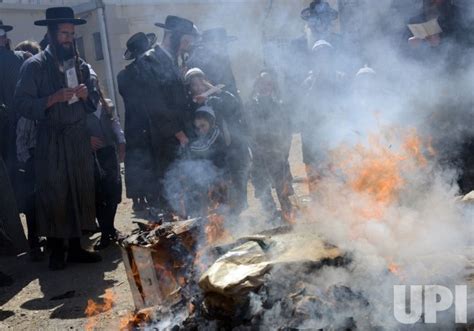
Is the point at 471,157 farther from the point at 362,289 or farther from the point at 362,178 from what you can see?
the point at 362,289

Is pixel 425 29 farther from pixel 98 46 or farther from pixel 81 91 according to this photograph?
pixel 98 46

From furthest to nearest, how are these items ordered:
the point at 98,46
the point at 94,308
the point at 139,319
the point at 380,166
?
the point at 98,46
the point at 380,166
the point at 94,308
the point at 139,319

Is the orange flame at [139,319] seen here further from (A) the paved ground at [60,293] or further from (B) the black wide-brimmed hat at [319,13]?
(B) the black wide-brimmed hat at [319,13]

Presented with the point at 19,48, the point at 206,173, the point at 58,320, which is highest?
the point at 19,48

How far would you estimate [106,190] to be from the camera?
619 centimetres

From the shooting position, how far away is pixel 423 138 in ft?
18.1

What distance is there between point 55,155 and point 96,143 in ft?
2.46

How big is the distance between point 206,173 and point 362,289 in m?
2.89

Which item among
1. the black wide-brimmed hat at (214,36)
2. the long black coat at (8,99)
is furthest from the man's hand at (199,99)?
the long black coat at (8,99)

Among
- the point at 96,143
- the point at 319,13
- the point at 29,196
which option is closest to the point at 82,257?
the point at 29,196

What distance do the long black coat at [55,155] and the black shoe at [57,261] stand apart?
0.87 ft

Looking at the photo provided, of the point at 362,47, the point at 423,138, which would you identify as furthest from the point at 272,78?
the point at 423,138

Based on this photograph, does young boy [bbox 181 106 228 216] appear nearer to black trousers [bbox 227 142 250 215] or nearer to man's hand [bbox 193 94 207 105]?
man's hand [bbox 193 94 207 105]

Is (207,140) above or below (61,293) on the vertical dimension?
above
